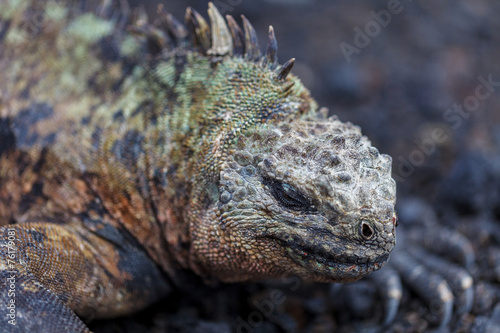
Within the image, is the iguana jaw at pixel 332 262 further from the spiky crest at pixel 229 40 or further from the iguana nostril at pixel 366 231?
the spiky crest at pixel 229 40

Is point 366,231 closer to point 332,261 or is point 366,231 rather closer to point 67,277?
point 332,261

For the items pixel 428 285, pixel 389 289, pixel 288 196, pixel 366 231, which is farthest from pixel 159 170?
pixel 428 285

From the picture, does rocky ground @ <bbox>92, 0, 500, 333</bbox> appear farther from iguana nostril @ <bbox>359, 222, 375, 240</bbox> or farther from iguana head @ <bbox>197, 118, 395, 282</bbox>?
iguana nostril @ <bbox>359, 222, 375, 240</bbox>

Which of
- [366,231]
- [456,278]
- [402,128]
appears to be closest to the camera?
[366,231]

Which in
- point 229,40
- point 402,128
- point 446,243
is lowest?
point 446,243

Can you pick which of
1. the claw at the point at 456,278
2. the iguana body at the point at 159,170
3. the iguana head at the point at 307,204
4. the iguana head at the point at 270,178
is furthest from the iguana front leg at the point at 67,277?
the claw at the point at 456,278

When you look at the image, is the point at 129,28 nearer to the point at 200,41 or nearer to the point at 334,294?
the point at 200,41
